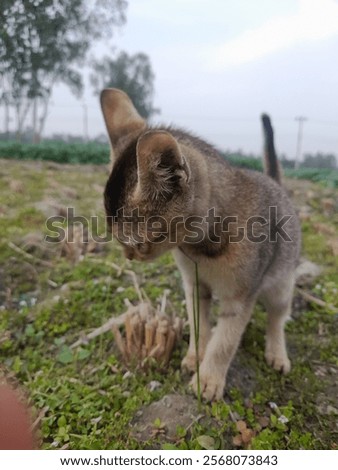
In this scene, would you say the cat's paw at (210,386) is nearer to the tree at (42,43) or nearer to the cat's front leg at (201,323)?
the cat's front leg at (201,323)

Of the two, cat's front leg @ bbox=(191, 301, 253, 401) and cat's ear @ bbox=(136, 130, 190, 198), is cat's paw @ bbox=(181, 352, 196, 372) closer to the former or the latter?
cat's front leg @ bbox=(191, 301, 253, 401)

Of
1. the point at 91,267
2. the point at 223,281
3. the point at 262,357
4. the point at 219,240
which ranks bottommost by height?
the point at 262,357

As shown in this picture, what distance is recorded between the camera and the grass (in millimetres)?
1062

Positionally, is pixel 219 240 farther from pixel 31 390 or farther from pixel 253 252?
pixel 31 390

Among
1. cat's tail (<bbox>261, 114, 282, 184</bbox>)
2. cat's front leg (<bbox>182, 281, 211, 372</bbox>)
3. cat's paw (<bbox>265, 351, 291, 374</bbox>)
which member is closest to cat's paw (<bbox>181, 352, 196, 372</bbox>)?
cat's front leg (<bbox>182, 281, 211, 372</bbox>)

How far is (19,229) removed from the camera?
6.57ft

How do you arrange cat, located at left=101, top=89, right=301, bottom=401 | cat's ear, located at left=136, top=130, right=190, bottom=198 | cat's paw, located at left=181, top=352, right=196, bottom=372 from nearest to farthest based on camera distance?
1. cat's ear, located at left=136, top=130, right=190, bottom=198
2. cat, located at left=101, top=89, right=301, bottom=401
3. cat's paw, located at left=181, top=352, right=196, bottom=372

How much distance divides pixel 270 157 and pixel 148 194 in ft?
2.51

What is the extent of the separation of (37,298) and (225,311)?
77 centimetres

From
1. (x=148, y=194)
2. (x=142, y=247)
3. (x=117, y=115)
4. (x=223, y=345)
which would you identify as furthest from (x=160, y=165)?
(x=223, y=345)

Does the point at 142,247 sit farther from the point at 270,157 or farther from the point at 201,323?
the point at 270,157

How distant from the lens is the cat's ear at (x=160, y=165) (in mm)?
840

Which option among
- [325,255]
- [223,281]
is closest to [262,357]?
[223,281]

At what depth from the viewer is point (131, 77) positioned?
1.44 meters
